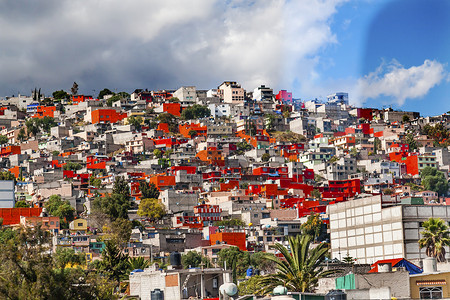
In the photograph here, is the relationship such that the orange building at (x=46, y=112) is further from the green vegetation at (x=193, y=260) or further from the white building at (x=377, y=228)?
the white building at (x=377, y=228)

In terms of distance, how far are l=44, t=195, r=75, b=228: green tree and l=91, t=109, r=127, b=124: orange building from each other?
4079cm

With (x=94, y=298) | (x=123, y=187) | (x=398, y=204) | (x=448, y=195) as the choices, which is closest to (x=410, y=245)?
(x=398, y=204)

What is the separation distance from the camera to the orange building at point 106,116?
122438 mm

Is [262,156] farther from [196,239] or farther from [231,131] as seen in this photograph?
[196,239]

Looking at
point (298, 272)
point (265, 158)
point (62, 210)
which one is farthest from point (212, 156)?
point (298, 272)

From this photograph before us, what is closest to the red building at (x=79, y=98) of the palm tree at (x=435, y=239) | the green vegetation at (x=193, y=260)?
the green vegetation at (x=193, y=260)

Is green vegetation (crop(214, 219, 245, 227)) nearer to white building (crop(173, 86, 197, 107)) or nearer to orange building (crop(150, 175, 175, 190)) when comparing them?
orange building (crop(150, 175, 175, 190))

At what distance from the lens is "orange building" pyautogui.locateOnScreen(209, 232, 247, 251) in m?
68.1

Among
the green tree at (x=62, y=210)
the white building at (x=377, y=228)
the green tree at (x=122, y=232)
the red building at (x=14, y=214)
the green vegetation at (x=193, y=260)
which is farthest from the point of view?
the green tree at (x=62, y=210)

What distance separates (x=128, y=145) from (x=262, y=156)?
1674cm

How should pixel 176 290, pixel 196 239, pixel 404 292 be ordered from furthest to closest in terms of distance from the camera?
pixel 196 239
pixel 176 290
pixel 404 292

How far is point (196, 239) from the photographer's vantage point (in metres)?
68.6

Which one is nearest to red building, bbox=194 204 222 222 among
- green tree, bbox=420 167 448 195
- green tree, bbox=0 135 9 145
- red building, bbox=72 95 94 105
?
green tree, bbox=420 167 448 195

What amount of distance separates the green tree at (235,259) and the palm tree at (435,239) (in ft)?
74.6
